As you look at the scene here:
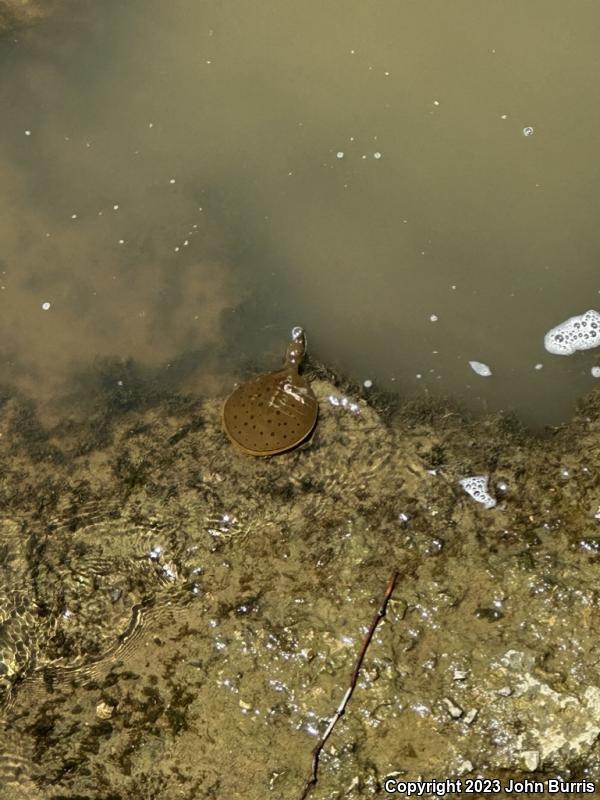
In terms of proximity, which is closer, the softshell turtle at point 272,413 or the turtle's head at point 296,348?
the softshell turtle at point 272,413

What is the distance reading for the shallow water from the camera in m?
3.31

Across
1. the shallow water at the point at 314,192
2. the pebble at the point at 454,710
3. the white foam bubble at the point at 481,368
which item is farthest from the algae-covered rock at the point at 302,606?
the shallow water at the point at 314,192

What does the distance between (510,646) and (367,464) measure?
0.88 meters

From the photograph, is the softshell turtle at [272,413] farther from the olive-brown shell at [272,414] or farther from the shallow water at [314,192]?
the shallow water at [314,192]

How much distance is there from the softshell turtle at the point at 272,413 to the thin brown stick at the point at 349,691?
0.73 m

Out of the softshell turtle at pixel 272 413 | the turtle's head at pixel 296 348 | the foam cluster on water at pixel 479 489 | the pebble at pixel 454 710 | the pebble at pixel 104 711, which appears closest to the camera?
the pebble at pixel 454 710

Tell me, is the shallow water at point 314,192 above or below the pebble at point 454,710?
above

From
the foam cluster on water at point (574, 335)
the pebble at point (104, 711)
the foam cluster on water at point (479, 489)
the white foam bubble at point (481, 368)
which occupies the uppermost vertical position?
the foam cluster on water at point (574, 335)

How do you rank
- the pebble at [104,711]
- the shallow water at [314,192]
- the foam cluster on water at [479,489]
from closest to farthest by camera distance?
the pebble at [104,711]
the foam cluster on water at [479,489]
the shallow water at [314,192]

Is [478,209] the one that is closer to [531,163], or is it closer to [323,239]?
[531,163]

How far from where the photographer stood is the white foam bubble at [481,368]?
3186mm

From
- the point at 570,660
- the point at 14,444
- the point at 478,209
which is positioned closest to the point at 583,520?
the point at 570,660

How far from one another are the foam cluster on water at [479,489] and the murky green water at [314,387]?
0.01m

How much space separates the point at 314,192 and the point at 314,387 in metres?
1.11
